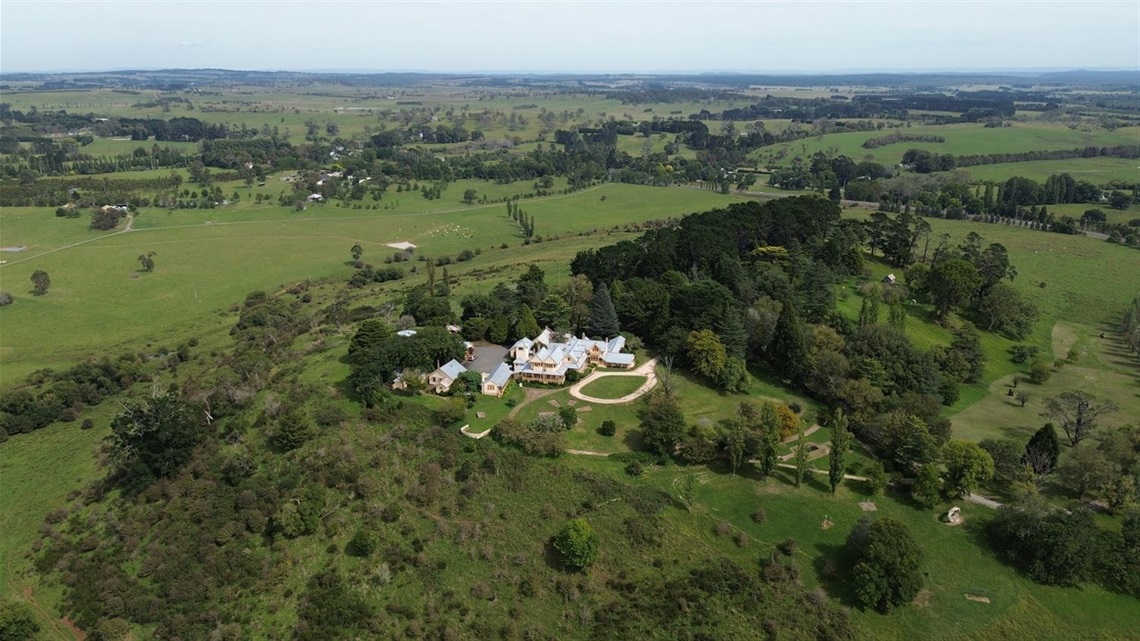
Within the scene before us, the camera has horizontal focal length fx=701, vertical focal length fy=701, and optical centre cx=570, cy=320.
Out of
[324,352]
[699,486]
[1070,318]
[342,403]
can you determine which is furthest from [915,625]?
[1070,318]

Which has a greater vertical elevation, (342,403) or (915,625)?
(342,403)

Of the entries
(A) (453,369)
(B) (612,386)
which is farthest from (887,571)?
(A) (453,369)

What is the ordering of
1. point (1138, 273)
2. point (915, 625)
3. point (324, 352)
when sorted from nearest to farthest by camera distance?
point (915, 625) → point (324, 352) → point (1138, 273)

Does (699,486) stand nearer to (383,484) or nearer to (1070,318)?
(383,484)

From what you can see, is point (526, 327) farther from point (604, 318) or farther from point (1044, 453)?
point (1044, 453)

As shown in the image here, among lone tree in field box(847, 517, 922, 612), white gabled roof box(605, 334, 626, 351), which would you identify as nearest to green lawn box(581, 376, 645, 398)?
white gabled roof box(605, 334, 626, 351)

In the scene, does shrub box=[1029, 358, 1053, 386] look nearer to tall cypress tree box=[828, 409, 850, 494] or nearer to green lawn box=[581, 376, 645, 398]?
tall cypress tree box=[828, 409, 850, 494]
